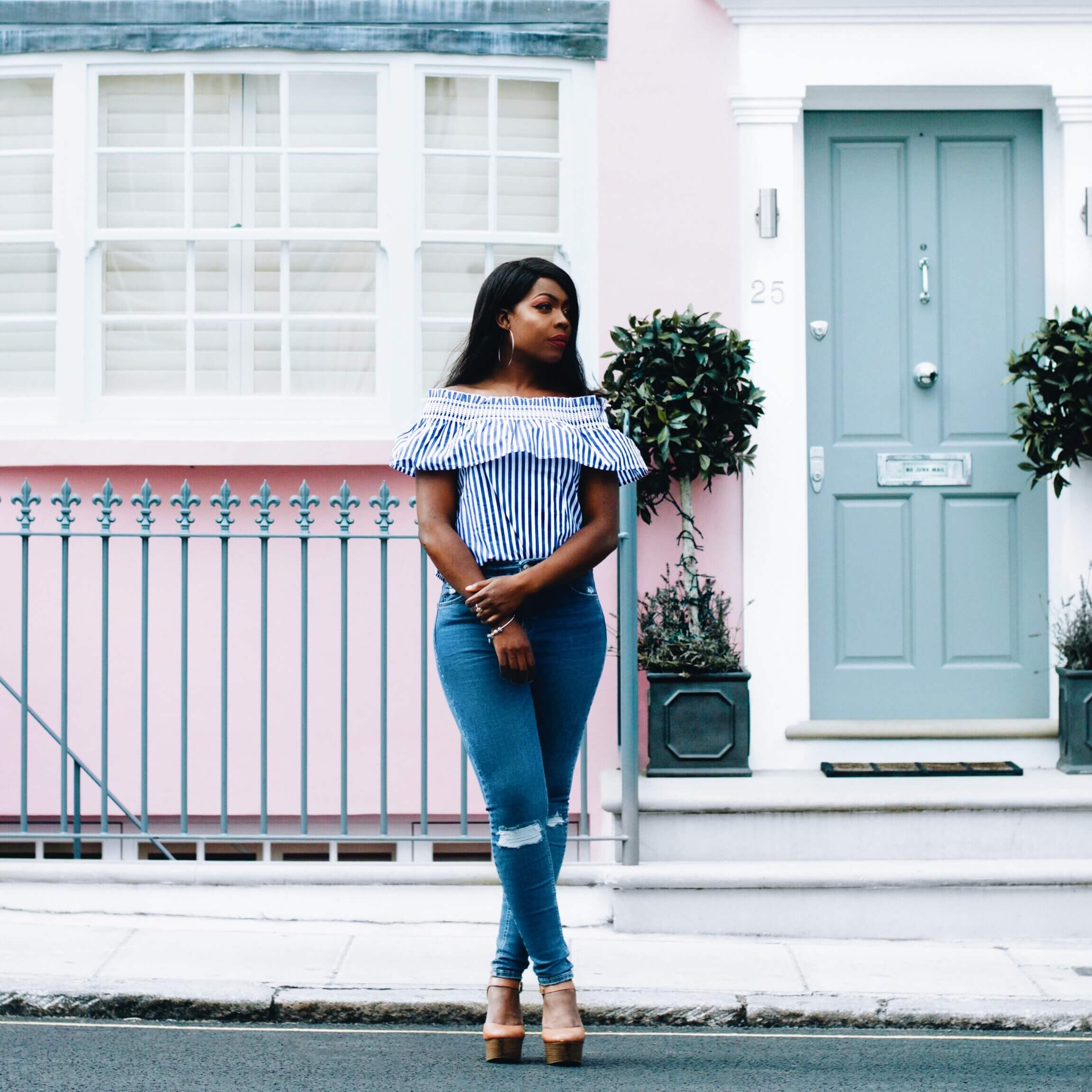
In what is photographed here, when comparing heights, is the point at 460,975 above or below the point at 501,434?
below

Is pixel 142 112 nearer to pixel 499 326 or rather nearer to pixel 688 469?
pixel 688 469

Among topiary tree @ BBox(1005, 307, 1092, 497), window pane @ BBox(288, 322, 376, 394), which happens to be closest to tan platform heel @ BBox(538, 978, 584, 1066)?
topiary tree @ BBox(1005, 307, 1092, 497)

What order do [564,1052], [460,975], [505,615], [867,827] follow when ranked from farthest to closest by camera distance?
[867,827] < [460,975] < [564,1052] < [505,615]

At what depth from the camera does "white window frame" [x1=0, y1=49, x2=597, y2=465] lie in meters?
5.94

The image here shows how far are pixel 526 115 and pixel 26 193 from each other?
210 cm

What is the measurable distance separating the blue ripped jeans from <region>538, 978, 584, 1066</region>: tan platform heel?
0.09 feet

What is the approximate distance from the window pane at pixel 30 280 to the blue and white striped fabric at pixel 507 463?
324 centimetres

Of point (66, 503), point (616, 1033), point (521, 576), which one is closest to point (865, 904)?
point (616, 1033)

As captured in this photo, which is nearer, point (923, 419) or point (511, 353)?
point (511, 353)

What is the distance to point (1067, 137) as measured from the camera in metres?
5.77

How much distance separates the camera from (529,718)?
11.1 feet

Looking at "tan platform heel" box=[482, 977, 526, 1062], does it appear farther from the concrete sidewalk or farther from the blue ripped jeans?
the concrete sidewalk

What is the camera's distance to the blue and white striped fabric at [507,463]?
3.40m

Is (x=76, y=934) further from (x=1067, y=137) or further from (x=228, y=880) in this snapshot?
(x=1067, y=137)
